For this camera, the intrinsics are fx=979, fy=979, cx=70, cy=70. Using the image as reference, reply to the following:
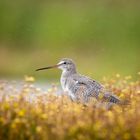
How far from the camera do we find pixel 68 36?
1004 inches

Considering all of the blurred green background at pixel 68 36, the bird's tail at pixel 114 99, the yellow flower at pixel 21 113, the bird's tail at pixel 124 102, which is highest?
the blurred green background at pixel 68 36

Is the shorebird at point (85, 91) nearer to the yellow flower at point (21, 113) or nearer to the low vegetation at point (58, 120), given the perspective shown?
the low vegetation at point (58, 120)

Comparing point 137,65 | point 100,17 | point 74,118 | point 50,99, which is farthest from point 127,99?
point 100,17

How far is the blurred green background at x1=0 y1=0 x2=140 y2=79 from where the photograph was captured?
24219mm

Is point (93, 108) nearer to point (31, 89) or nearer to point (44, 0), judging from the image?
point (31, 89)

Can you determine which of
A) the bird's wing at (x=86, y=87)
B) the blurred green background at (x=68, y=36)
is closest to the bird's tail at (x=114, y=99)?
the bird's wing at (x=86, y=87)

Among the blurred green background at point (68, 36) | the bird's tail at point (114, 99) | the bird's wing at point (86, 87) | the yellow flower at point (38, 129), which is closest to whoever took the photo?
the yellow flower at point (38, 129)

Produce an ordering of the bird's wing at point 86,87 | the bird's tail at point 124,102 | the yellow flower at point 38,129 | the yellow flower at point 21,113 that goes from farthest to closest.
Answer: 1. the bird's wing at point 86,87
2. the bird's tail at point 124,102
3. the yellow flower at point 21,113
4. the yellow flower at point 38,129

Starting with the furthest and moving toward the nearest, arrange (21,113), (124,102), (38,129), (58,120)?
(124,102) < (21,113) < (58,120) < (38,129)

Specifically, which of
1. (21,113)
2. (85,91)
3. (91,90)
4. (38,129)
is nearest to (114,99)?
(91,90)

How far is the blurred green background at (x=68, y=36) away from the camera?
24219 millimetres

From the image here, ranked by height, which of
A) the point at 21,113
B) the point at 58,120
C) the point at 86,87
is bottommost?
the point at 58,120

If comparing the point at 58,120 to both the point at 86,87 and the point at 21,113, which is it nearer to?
the point at 21,113

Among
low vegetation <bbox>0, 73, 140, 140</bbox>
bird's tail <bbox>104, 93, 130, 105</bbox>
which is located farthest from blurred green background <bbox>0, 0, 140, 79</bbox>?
low vegetation <bbox>0, 73, 140, 140</bbox>
